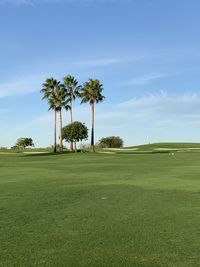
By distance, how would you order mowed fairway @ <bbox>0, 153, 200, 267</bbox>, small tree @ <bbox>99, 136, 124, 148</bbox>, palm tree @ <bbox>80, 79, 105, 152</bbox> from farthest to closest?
small tree @ <bbox>99, 136, 124, 148</bbox>
palm tree @ <bbox>80, 79, 105, 152</bbox>
mowed fairway @ <bbox>0, 153, 200, 267</bbox>

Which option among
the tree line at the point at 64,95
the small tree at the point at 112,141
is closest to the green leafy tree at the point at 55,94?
the tree line at the point at 64,95

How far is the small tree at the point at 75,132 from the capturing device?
3477 inches

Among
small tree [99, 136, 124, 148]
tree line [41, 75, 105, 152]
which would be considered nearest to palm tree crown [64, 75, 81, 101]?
tree line [41, 75, 105, 152]

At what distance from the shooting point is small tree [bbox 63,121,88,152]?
290 feet

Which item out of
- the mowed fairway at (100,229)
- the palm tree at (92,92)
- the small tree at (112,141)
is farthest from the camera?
the small tree at (112,141)

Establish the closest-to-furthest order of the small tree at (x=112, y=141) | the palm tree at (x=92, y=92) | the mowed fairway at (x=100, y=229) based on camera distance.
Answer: the mowed fairway at (x=100, y=229) < the palm tree at (x=92, y=92) < the small tree at (x=112, y=141)

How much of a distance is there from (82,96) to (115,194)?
74320 mm

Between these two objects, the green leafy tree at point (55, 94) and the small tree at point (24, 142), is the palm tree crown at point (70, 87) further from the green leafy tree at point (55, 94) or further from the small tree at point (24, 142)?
the small tree at point (24, 142)

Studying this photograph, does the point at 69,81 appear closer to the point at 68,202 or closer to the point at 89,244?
the point at 68,202

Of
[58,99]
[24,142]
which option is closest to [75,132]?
[58,99]

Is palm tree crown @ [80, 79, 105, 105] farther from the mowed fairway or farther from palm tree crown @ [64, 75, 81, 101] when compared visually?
the mowed fairway

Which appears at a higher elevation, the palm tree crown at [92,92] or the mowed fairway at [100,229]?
the palm tree crown at [92,92]

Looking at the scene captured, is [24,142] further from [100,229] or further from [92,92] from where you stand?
[100,229]

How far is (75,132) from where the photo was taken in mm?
88438
